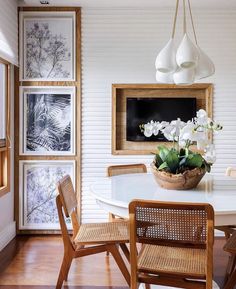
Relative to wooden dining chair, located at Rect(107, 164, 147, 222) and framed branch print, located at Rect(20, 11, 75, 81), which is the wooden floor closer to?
wooden dining chair, located at Rect(107, 164, 147, 222)

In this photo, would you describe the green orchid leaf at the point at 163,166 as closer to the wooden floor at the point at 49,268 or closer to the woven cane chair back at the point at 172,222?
the woven cane chair back at the point at 172,222

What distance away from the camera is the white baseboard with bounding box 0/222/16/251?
366 cm

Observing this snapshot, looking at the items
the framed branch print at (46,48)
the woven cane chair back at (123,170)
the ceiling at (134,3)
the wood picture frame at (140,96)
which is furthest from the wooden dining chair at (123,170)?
the ceiling at (134,3)

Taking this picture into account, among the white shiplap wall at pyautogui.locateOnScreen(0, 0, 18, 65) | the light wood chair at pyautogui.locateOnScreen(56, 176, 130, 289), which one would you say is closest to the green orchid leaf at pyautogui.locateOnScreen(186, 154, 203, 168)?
the light wood chair at pyautogui.locateOnScreen(56, 176, 130, 289)

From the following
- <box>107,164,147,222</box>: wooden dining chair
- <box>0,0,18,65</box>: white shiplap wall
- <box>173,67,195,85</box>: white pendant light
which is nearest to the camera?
<box>173,67,195,85</box>: white pendant light

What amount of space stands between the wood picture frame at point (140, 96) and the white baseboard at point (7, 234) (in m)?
1.33

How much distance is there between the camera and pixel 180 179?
2416 millimetres

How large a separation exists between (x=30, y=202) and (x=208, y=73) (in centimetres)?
247

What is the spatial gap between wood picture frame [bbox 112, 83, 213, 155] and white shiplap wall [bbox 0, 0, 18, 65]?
1.10 meters

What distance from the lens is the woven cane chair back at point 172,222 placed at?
1781 millimetres

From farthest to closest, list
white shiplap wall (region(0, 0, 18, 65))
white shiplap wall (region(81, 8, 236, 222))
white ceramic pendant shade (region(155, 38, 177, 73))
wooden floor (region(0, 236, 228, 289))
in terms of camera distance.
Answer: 1. white shiplap wall (region(81, 8, 236, 222))
2. white shiplap wall (region(0, 0, 18, 65))
3. wooden floor (region(0, 236, 228, 289))
4. white ceramic pendant shade (region(155, 38, 177, 73))

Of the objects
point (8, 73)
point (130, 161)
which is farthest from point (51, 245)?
point (8, 73)

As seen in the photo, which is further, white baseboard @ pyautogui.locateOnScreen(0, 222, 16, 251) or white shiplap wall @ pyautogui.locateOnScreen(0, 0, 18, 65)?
white baseboard @ pyautogui.locateOnScreen(0, 222, 16, 251)

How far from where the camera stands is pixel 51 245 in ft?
12.4
